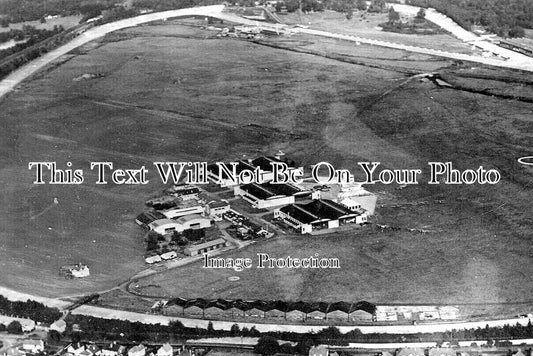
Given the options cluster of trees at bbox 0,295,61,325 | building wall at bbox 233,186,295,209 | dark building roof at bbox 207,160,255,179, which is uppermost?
cluster of trees at bbox 0,295,61,325

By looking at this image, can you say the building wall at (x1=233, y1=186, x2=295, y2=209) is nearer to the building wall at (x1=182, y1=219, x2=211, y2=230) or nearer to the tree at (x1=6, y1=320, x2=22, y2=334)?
the building wall at (x1=182, y1=219, x2=211, y2=230)

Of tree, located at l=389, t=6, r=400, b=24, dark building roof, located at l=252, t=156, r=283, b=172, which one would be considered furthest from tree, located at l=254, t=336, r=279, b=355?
tree, located at l=389, t=6, r=400, b=24

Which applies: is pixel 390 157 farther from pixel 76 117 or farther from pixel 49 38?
pixel 49 38

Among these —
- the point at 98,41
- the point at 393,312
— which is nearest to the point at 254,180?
the point at 393,312

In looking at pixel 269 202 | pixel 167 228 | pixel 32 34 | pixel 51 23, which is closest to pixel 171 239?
pixel 167 228

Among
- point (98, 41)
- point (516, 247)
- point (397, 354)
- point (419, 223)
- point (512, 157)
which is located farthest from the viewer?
point (98, 41)

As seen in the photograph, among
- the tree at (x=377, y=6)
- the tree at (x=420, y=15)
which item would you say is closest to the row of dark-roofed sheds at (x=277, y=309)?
the tree at (x=420, y=15)

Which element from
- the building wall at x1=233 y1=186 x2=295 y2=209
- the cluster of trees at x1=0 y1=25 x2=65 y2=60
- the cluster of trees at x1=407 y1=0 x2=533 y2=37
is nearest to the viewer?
the building wall at x1=233 y1=186 x2=295 y2=209
